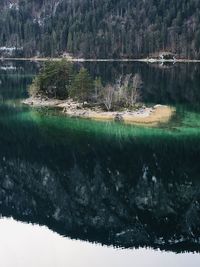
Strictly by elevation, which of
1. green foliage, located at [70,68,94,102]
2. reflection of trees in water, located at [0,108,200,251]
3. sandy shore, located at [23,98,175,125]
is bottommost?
reflection of trees in water, located at [0,108,200,251]

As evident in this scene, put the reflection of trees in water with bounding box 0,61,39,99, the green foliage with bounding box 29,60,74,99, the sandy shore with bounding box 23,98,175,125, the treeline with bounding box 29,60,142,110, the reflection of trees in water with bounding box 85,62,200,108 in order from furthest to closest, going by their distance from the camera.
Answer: the reflection of trees in water with bounding box 0,61,39,99 < the reflection of trees in water with bounding box 85,62,200,108 < the green foliage with bounding box 29,60,74,99 < the treeline with bounding box 29,60,142,110 < the sandy shore with bounding box 23,98,175,125

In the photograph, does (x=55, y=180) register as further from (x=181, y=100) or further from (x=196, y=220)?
(x=181, y=100)

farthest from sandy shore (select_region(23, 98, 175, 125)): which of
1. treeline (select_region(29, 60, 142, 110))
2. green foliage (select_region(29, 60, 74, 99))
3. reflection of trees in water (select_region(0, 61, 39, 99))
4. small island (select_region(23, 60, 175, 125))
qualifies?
reflection of trees in water (select_region(0, 61, 39, 99))

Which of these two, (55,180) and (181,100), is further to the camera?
(181,100)

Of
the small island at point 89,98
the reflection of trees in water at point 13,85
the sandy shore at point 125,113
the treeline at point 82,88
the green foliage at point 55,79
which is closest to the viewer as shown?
the sandy shore at point 125,113

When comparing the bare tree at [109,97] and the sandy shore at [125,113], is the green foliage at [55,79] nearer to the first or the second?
the sandy shore at [125,113]

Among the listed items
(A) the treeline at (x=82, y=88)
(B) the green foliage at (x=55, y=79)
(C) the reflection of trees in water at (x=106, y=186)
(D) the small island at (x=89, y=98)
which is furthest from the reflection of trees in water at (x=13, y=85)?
(C) the reflection of trees in water at (x=106, y=186)

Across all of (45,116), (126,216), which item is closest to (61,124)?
(45,116)

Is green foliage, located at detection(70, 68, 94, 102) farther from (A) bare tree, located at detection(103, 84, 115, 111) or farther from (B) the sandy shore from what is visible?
(A) bare tree, located at detection(103, 84, 115, 111)

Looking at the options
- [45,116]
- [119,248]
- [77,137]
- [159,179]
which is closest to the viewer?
[119,248]
